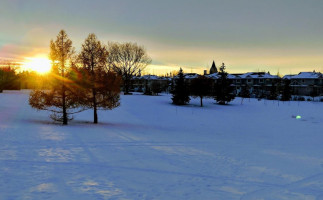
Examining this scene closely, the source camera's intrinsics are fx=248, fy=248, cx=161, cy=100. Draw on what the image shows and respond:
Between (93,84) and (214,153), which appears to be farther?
(93,84)

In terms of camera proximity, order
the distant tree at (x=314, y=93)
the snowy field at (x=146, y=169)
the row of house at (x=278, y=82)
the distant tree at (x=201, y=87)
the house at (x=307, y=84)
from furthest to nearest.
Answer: the row of house at (x=278, y=82) → the house at (x=307, y=84) → the distant tree at (x=314, y=93) → the distant tree at (x=201, y=87) → the snowy field at (x=146, y=169)

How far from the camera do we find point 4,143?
38.6ft

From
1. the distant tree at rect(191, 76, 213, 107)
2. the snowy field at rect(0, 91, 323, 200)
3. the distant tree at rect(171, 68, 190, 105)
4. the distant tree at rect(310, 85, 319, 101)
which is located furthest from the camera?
the distant tree at rect(310, 85, 319, 101)

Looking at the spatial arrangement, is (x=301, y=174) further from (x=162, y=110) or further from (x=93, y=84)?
(x=162, y=110)

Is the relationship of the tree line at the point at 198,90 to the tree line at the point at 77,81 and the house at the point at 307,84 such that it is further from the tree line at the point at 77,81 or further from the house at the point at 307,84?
the house at the point at 307,84

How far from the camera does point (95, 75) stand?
21.0 metres

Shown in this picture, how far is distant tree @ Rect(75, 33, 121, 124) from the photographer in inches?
826

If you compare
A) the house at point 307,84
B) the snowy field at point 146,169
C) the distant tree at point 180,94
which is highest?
the house at point 307,84

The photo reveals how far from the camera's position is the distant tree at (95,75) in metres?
21.0

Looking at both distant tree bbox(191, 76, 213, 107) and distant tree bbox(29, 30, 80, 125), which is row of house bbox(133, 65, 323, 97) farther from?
distant tree bbox(29, 30, 80, 125)

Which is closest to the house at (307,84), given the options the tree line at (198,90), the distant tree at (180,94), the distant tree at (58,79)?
the tree line at (198,90)

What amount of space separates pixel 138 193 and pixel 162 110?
31.3 meters

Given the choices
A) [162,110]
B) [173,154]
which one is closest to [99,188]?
[173,154]

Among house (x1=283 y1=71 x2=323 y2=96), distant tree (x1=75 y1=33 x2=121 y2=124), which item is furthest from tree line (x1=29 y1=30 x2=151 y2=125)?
house (x1=283 y1=71 x2=323 y2=96)
